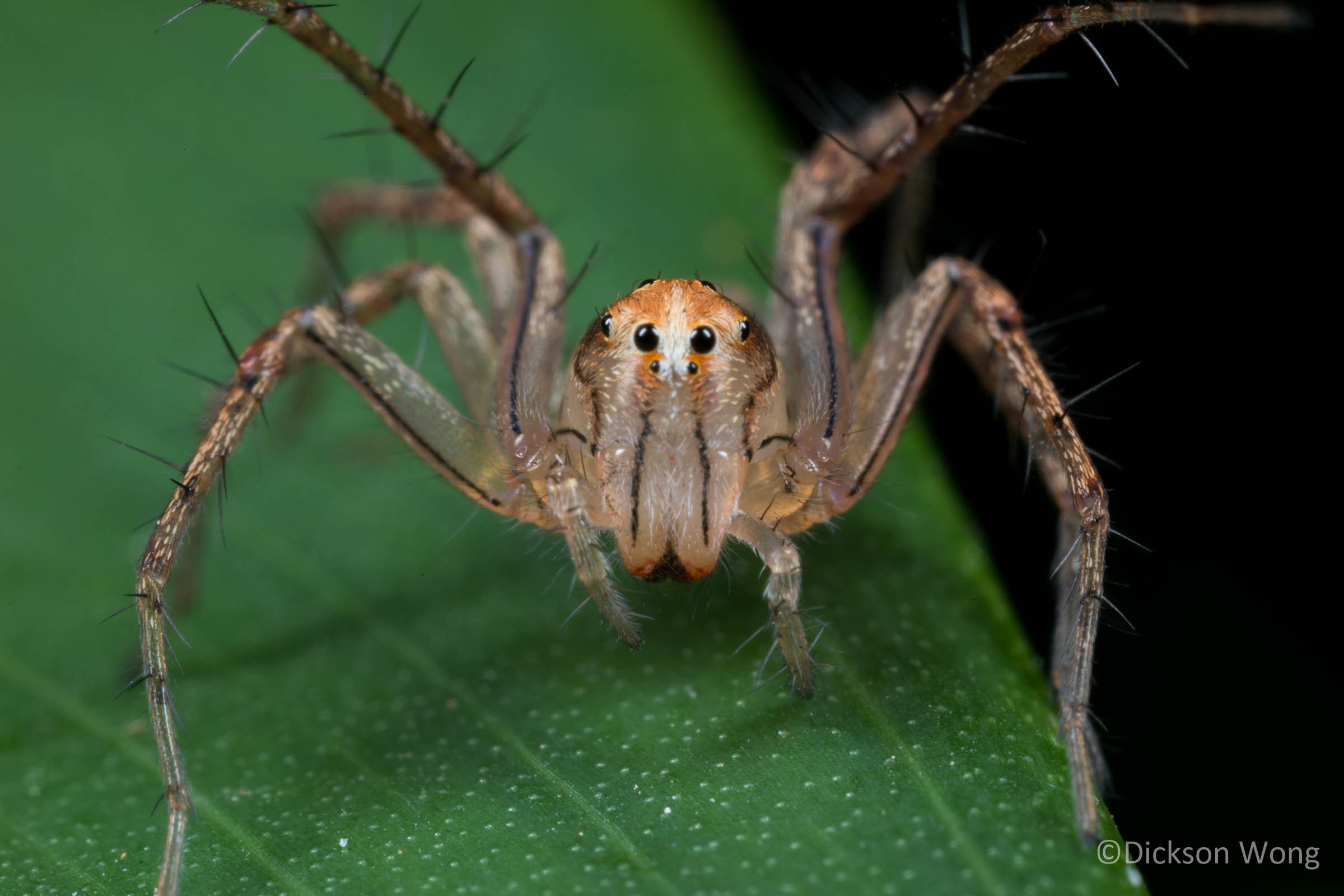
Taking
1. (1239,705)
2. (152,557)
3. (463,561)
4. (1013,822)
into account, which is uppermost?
(463,561)

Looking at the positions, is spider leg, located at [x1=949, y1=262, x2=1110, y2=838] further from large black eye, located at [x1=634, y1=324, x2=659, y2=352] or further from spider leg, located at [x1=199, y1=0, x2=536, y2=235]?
spider leg, located at [x1=199, y1=0, x2=536, y2=235]

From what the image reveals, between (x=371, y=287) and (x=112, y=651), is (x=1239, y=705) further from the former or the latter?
(x=112, y=651)

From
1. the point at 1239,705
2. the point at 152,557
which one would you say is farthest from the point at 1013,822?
the point at 152,557

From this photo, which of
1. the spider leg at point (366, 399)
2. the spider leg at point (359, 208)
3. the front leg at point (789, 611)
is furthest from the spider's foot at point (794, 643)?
the spider leg at point (359, 208)

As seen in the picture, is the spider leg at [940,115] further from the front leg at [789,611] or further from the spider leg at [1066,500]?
the front leg at [789,611]

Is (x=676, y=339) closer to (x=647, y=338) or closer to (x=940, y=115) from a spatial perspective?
(x=647, y=338)

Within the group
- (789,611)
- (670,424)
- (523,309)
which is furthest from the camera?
(523,309)

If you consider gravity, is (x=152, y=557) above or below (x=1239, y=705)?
above

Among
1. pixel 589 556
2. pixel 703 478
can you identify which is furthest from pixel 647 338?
pixel 589 556
